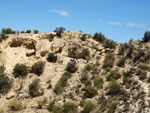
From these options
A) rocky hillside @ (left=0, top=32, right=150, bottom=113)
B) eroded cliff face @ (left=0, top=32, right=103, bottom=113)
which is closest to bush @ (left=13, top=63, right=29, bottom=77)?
rocky hillside @ (left=0, top=32, right=150, bottom=113)

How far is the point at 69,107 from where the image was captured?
1350cm

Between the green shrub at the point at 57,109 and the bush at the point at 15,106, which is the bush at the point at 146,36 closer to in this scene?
the green shrub at the point at 57,109

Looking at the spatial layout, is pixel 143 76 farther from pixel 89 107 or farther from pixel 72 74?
pixel 72 74

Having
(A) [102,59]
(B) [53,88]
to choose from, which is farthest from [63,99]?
(A) [102,59]

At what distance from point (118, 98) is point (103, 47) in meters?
9.11

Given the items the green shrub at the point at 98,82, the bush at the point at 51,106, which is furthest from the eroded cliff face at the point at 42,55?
the green shrub at the point at 98,82

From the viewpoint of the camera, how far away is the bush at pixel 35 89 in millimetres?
15844

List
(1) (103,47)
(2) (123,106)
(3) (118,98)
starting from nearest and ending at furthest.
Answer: (2) (123,106) < (3) (118,98) < (1) (103,47)

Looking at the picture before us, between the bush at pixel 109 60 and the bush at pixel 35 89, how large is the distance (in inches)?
256

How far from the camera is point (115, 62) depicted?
61.3ft

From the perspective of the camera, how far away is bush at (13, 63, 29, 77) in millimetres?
17859

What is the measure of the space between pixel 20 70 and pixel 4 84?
6.46ft

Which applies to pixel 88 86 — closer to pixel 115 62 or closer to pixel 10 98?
pixel 115 62

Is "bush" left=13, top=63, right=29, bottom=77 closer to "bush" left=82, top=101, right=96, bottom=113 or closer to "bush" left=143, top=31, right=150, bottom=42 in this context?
"bush" left=82, top=101, right=96, bottom=113
